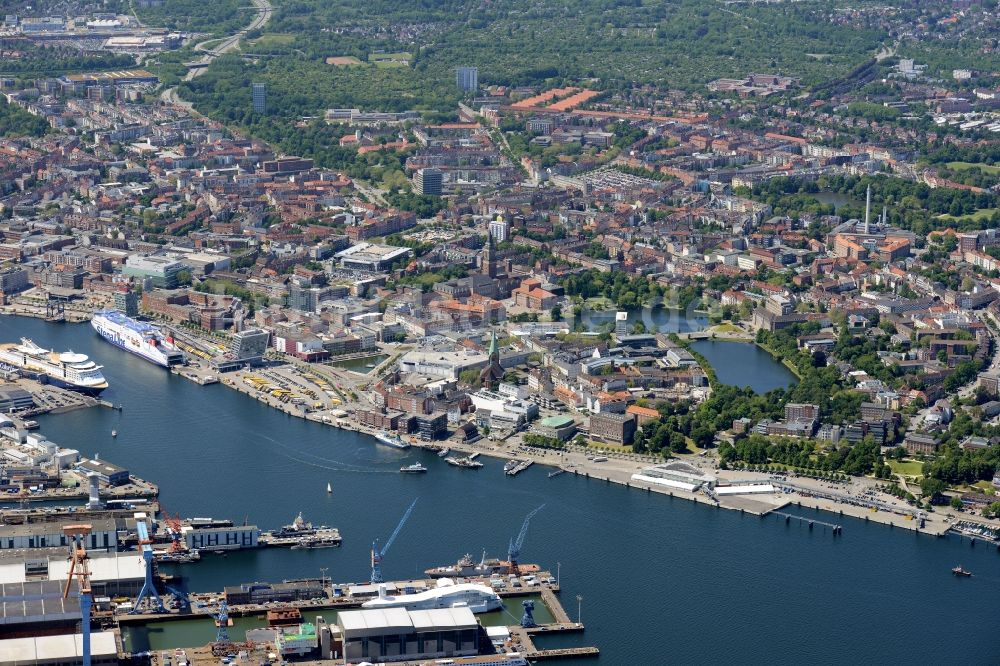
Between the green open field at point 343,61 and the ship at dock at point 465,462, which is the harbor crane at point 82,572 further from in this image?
the green open field at point 343,61

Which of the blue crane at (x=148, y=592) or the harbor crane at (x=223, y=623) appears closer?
the harbor crane at (x=223, y=623)

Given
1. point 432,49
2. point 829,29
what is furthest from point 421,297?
point 829,29

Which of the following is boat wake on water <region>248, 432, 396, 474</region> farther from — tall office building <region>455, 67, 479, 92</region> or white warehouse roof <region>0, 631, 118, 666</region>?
tall office building <region>455, 67, 479, 92</region>

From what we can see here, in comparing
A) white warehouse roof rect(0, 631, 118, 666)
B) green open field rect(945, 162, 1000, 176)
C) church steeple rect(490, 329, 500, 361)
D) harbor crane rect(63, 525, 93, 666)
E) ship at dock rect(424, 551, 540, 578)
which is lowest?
green open field rect(945, 162, 1000, 176)

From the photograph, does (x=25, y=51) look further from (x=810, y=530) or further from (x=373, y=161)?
(x=810, y=530)

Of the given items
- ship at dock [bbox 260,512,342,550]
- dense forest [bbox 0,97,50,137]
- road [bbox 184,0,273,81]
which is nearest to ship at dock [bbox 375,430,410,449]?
ship at dock [bbox 260,512,342,550]

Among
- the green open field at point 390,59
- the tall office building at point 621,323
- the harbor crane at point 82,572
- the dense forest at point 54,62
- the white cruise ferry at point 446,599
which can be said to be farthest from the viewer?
the green open field at point 390,59

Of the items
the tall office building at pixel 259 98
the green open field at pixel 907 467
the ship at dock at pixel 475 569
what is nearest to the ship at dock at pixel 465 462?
the ship at dock at pixel 475 569
